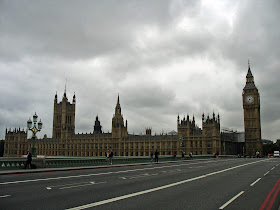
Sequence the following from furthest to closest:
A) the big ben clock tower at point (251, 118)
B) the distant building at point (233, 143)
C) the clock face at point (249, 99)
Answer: the clock face at point (249, 99), the big ben clock tower at point (251, 118), the distant building at point (233, 143)

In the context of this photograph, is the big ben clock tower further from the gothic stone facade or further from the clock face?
the gothic stone facade

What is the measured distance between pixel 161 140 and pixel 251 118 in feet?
134

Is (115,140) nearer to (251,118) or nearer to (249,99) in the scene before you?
(251,118)

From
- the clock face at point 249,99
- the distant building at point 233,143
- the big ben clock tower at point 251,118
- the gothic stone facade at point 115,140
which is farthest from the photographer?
the clock face at point 249,99

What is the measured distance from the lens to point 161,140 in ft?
357

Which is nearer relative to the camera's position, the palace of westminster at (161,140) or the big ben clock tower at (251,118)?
the palace of westminster at (161,140)

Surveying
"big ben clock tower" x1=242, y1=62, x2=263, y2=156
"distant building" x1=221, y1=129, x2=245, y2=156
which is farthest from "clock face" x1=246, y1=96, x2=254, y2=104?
"distant building" x1=221, y1=129, x2=245, y2=156

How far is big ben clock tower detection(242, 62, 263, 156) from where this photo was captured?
368 feet

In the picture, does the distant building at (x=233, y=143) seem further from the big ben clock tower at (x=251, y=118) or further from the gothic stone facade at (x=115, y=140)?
the gothic stone facade at (x=115, y=140)

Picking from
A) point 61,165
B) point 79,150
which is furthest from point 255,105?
point 61,165

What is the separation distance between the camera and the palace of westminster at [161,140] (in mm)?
101688

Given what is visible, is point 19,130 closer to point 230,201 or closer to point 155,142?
point 155,142

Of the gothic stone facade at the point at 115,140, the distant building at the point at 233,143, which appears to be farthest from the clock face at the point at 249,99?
the gothic stone facade at the point at 115,140

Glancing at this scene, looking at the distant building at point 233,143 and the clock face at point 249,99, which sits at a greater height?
the clock face at point 249,99
